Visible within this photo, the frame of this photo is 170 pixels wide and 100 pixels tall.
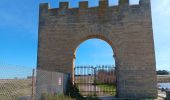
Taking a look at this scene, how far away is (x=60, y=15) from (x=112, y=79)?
5.72 metres

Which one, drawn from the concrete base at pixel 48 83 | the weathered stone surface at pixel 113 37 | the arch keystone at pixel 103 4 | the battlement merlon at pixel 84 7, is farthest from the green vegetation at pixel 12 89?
the arch keystone at pixel 103 4

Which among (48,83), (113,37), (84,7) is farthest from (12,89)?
(84,7)

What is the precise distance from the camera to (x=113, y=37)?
1543cm

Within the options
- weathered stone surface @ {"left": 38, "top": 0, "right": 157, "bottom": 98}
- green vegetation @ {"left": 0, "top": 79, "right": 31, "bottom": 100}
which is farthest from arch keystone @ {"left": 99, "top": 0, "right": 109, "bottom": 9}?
green vegetation @ {"left": 0, "top": 79, "right": 31, "bottom": 100}

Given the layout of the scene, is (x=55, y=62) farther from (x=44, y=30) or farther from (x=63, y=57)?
(x=44, y=30)

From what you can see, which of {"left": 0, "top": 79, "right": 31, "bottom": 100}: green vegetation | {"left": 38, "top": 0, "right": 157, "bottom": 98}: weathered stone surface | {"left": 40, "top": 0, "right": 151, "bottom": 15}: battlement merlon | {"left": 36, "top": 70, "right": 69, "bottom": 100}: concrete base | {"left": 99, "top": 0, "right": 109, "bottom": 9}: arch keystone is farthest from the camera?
{"left": 99, "top": 0, "right": 109, "bottom": 9}: arch keystone

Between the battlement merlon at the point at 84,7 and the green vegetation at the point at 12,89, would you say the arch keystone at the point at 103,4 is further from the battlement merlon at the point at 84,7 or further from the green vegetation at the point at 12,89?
the green vegetation at the point at 12,89

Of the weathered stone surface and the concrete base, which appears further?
the weathered stone surface

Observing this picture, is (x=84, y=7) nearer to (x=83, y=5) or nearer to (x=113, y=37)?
(x=83, y=5)

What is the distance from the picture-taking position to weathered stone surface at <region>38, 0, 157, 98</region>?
14672 millimetres

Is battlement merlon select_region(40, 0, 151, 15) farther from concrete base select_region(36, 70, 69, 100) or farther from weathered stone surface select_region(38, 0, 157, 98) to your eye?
concrete base select_region(36, 70, 69, 100)

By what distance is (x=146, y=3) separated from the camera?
606 inches

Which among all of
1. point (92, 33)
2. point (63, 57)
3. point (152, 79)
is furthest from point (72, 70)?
point (152, 79)

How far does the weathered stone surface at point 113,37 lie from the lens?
1467 cm
